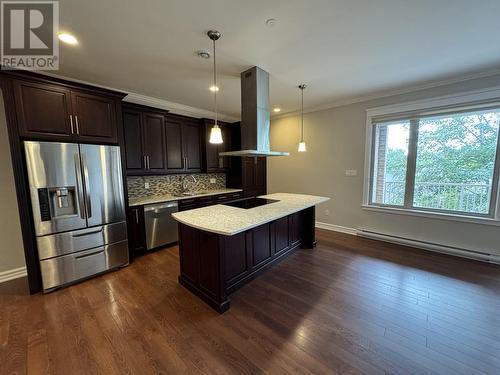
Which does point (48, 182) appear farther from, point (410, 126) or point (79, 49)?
point (410, 126)

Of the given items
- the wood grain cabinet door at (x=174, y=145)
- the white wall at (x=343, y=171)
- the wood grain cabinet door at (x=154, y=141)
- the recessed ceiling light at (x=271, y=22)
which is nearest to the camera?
the recessed ceiling light at (x=271, y=22)

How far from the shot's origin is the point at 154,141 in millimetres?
3570

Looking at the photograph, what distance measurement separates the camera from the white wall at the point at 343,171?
303 centimetres

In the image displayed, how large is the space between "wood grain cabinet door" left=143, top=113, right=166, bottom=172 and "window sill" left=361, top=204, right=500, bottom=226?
395 centimetres

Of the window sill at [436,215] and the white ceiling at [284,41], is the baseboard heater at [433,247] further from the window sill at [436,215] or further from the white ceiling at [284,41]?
the white ceiling at [284,41]

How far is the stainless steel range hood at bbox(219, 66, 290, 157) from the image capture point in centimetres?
261

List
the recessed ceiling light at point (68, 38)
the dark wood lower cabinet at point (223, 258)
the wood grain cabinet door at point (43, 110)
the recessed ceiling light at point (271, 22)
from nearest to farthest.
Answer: the recessed ceiling light at point (271, 22) → the recessed ceiling light at point (68, 38) → the dark wood lower cabinet at point (223, 258) → the wood grain cabinet door at point (43, 110)

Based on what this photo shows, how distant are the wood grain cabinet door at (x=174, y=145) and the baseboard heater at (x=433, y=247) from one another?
3.81m

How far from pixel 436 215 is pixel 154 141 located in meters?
4.88

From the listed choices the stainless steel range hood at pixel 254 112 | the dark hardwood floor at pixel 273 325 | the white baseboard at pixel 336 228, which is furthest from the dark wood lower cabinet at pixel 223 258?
the white baseboard at pixel 336 228

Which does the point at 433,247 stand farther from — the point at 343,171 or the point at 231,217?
the point at 231,217

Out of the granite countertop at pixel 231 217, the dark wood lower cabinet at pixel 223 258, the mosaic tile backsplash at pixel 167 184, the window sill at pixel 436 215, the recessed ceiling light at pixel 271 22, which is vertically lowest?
the dark wood lower cabinet at pixel 223 258

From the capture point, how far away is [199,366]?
1.44 metres

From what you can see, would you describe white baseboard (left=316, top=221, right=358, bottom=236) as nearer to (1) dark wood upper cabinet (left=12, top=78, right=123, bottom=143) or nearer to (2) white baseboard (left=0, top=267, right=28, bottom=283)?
(1) dark wood upper cabinet (left=12, top=78, right=123, bottom=143)
